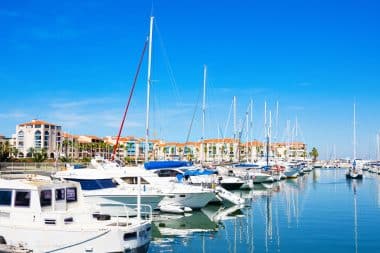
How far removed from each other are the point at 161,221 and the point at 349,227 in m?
12.1

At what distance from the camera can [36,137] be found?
161750mm

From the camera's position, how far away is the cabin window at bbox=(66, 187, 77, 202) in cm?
1922

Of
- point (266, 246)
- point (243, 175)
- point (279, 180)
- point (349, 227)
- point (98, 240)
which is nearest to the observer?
point (98, 240)

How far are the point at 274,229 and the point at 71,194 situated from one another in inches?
552

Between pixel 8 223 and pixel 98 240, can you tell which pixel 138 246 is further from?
pixel 8 223

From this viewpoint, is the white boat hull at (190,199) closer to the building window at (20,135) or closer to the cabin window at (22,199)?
the cabin window at (22,199)

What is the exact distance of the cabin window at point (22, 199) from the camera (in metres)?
17.8

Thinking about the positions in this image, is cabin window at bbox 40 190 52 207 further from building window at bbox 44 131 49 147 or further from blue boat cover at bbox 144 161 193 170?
building window at bbox 44 131 49 147

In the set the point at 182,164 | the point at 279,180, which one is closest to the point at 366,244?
the point at 182,164

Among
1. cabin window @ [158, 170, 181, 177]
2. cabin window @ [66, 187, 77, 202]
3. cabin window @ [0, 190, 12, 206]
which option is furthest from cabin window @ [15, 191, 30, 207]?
cabin window @ [158, 170, 181, 177]

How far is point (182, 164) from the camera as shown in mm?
41125

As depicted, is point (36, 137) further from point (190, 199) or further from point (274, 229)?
point (274, 229)

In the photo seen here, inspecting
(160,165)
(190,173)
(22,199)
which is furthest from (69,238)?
(190,173)

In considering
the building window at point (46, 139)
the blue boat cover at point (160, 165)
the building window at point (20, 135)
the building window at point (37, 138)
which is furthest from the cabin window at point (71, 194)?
the building window at point (20, 135)
